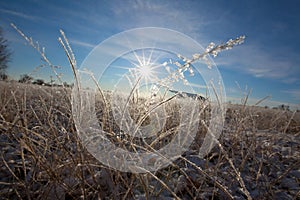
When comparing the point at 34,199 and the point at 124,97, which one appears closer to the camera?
the point at 34,199

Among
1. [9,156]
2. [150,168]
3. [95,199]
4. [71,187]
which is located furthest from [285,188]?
[9,156]

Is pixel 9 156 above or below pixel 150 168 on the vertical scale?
below

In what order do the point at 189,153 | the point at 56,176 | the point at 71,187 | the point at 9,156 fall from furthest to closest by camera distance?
the point at 189,153
the point at 9,156
the point at 71,187
the point at 56,176

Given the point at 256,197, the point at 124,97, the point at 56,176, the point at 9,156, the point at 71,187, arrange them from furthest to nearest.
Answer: the point at 124,97
the point at 9,156
the point at 256,197
the point at 71,187
the point at 56,176

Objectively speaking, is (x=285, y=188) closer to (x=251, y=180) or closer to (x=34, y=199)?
(x=251, y=180)

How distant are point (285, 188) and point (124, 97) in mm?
1562

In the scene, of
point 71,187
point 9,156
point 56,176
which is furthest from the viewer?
point 9,156

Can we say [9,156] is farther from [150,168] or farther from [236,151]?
[236,151]

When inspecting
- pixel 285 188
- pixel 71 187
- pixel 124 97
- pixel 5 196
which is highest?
pixel 124 97

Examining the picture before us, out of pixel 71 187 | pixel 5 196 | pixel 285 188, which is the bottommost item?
pixel 5 196

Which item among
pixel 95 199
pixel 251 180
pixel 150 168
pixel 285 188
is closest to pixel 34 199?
pixel 95 199

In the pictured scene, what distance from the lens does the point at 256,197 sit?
4.56 feet

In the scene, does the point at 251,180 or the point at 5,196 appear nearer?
the point at 5,196

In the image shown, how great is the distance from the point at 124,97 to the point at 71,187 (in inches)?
43.4
